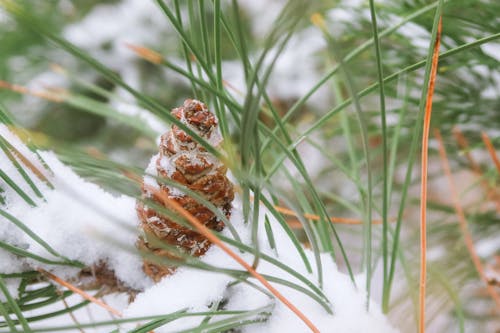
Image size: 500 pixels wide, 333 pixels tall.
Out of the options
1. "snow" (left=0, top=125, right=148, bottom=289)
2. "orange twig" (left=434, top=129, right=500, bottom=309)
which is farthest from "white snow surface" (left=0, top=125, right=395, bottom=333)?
→ "orange twig" (left=434, top=129, right=500, bottom=309)

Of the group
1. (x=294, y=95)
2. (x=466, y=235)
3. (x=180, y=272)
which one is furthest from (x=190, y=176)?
(x=294, y=95)

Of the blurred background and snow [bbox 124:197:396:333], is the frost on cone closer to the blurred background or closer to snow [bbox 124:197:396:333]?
snow [bbox 124:197:396:333]

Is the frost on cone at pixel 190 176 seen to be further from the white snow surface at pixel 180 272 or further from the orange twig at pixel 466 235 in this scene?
the orange twig at pixel 466 235

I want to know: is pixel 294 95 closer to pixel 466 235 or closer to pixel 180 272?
pixel 466 235

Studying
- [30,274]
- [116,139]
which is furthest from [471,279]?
[116,139]

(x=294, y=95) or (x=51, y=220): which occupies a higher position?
(x=294, y=95)

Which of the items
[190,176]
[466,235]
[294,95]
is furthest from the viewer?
[294,95]
